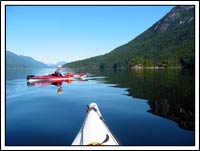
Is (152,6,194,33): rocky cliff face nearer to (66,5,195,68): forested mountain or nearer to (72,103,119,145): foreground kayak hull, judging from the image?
(66,5,195,68): forested mountain

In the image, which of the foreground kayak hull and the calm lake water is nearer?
the foreground kayak hull

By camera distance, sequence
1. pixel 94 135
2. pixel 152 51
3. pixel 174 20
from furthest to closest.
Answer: pixel 174 20, pixel 152 51, pixel 94 135

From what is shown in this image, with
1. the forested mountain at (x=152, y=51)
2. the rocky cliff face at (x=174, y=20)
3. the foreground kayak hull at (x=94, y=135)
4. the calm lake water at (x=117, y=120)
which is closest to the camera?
the foreground kayak hull at (x=94, y=135)

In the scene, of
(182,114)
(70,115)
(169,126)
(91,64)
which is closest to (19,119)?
(70,115)

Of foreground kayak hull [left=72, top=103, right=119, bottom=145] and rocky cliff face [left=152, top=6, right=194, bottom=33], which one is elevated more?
rocky cliff face [left=152, top=6, right=194, bottom=33]

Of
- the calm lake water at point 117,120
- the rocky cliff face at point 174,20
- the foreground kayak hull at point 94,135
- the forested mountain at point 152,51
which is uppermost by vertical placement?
the rocky cliff face at point 174,20

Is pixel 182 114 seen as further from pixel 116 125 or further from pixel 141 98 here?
pixel 141 98

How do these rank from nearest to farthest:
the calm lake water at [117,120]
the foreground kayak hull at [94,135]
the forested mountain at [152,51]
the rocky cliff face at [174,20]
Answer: the foreground kayak hull at [94,135]
the calm lake water at [117,120]
the forested mountain at [152,51]
the rocky cliff face at [174,20]

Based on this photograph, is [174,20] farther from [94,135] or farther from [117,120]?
[94,135]

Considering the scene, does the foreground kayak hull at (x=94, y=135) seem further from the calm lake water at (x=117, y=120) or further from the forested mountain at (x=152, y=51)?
the forested mountain at (x=152, y=51)

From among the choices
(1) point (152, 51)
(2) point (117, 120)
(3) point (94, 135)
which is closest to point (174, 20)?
(1) point (152, 51)

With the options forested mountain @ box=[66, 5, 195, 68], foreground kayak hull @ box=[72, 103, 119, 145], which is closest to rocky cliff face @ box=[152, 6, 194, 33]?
forested mountain @ box=[66, 5, 195, 68]

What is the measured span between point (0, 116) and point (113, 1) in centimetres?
360

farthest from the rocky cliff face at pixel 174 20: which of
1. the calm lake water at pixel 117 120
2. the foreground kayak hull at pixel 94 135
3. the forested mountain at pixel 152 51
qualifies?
the foreground kayak hull at pixel 94 135
